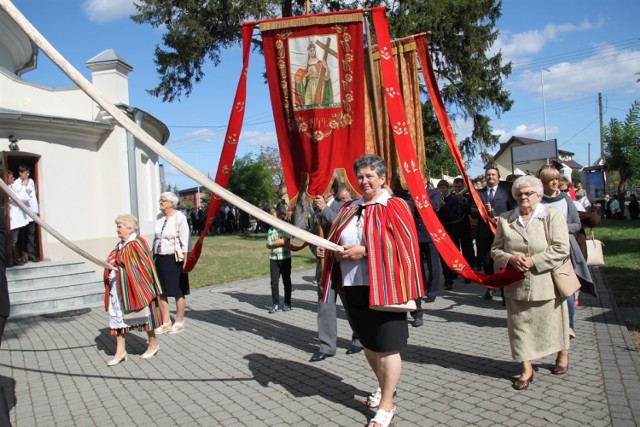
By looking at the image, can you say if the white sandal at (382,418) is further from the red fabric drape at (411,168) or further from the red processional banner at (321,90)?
the red processional banner at (321,90)

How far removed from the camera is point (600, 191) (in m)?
34.6

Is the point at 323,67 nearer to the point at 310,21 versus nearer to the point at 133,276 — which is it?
the point at 310,21

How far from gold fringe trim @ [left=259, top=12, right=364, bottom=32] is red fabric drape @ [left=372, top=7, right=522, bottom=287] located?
31 centimetres

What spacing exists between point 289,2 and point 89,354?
1802 cm

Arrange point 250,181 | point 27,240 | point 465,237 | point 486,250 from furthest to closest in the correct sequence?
point 250,181 → point 27,240 → point 465,237 → point 486,250

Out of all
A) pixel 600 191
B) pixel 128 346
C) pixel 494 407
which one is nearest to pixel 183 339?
pixel 128 346

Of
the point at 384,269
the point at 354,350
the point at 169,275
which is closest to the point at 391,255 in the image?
the point at 384,269

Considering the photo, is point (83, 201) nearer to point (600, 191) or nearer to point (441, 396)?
point (441, 396)

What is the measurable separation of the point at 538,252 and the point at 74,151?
11.8 m

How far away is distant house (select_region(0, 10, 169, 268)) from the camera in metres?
11.8

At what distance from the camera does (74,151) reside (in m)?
12.8

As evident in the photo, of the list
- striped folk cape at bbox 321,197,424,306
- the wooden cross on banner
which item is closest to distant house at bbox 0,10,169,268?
the wooden cross on banner

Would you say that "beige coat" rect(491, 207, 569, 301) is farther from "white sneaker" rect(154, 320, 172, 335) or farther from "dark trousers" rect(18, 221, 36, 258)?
"dark trousers" rect(18, 221, 36, 258)

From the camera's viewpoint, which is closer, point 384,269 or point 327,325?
point 384,269
